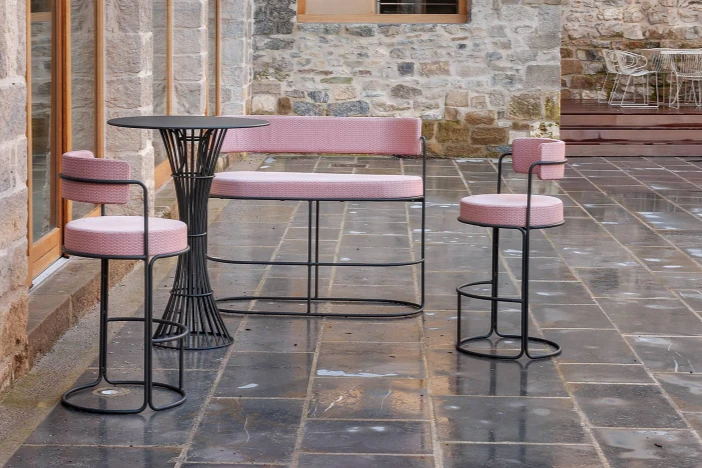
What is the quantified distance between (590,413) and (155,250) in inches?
59.7

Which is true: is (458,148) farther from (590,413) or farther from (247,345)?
(590,413)

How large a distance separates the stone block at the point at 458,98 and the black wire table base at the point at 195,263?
7.43 m

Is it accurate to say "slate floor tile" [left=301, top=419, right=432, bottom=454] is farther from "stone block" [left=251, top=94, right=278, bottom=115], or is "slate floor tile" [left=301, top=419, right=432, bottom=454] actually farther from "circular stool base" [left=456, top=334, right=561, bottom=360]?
"stone block" [left=251, top=94, right=278, bottom=115]

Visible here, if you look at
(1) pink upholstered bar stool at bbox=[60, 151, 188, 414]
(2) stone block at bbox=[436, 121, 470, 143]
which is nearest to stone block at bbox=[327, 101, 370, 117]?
(2) stone block at bbox=[436, 121, 470, 143]

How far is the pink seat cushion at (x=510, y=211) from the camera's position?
4535 millimetres

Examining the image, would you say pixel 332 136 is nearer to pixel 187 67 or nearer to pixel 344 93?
pixel 187 67

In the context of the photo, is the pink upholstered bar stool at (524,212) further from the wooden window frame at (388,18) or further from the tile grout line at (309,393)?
the wooden window frame at (388,18)

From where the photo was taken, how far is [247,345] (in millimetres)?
4816

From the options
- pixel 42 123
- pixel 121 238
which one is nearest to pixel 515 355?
pixel 121 238

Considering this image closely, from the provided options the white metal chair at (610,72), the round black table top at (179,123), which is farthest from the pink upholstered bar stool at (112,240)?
the white metal chair at (610,72)

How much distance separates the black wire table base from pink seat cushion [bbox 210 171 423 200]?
50cm

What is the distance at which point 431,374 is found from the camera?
4426 millimetres

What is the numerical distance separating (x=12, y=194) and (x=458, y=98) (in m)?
8.40

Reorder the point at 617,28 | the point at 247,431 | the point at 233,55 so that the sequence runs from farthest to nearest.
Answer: the point at 617,28 → the point at 233,55 → the point at 247,431
